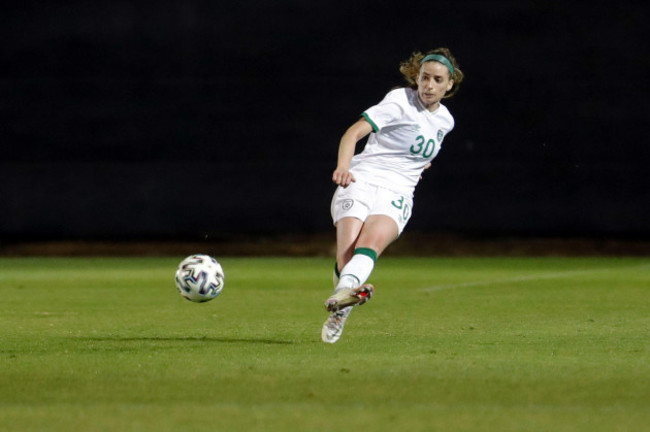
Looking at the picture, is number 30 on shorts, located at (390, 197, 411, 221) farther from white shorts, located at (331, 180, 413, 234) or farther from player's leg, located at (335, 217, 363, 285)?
player's leg, located at (335, 217, 363, 285)

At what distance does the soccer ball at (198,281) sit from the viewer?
8.26 meters

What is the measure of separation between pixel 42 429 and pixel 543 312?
608 centimetres

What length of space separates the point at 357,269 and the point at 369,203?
1.87ft

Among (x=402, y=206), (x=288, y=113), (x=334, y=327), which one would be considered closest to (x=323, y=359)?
(x=334, y=327)

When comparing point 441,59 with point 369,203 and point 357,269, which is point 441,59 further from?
point 357,269

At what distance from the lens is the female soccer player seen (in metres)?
7.24

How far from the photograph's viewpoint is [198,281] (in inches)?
325

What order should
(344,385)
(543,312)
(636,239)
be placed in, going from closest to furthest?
(344,385)
(543,312)
(636,239)

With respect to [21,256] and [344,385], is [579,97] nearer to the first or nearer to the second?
[21,256]

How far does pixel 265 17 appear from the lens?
19625 mm

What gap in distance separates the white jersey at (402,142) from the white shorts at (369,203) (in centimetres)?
5

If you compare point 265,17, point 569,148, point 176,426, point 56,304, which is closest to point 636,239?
point 569,148

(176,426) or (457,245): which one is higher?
(457,245)

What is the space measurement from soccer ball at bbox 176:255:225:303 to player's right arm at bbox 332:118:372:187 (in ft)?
5.76
